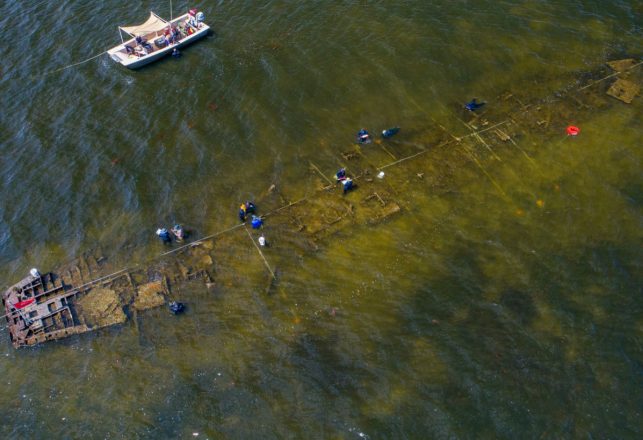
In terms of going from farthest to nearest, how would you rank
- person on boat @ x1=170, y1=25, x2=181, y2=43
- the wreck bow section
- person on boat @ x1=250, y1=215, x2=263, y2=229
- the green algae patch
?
person on boat @ x1=170, y1=25, x2=181, y2=43 < person on boat @ x1=250, y1=215, x2=263, y2=229 < the green algae patch < the wreck bow section

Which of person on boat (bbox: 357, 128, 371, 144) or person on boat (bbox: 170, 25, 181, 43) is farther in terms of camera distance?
person on boat (bbox: 170, 25, 181, 43)

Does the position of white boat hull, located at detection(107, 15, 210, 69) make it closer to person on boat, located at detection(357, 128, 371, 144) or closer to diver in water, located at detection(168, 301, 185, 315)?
person on boat, located at detection(357, 128, 371, 144)

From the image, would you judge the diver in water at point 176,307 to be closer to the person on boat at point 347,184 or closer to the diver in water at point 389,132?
the person on boat at point 347,184

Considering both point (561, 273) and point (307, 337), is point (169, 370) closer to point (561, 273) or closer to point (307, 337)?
point (307, 337)

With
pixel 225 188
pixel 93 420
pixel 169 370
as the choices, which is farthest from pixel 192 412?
pixel 225 188

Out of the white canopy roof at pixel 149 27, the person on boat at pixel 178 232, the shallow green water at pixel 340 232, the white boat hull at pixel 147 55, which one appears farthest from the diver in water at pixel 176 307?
the white canopy roof at pixel 149 27

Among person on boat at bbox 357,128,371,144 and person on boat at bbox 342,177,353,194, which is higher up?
person on boat at bbox 357,128,371,144

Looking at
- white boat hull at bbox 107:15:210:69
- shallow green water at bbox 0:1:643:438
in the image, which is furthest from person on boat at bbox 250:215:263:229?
white boat hull at bbox 107:15:210:69
